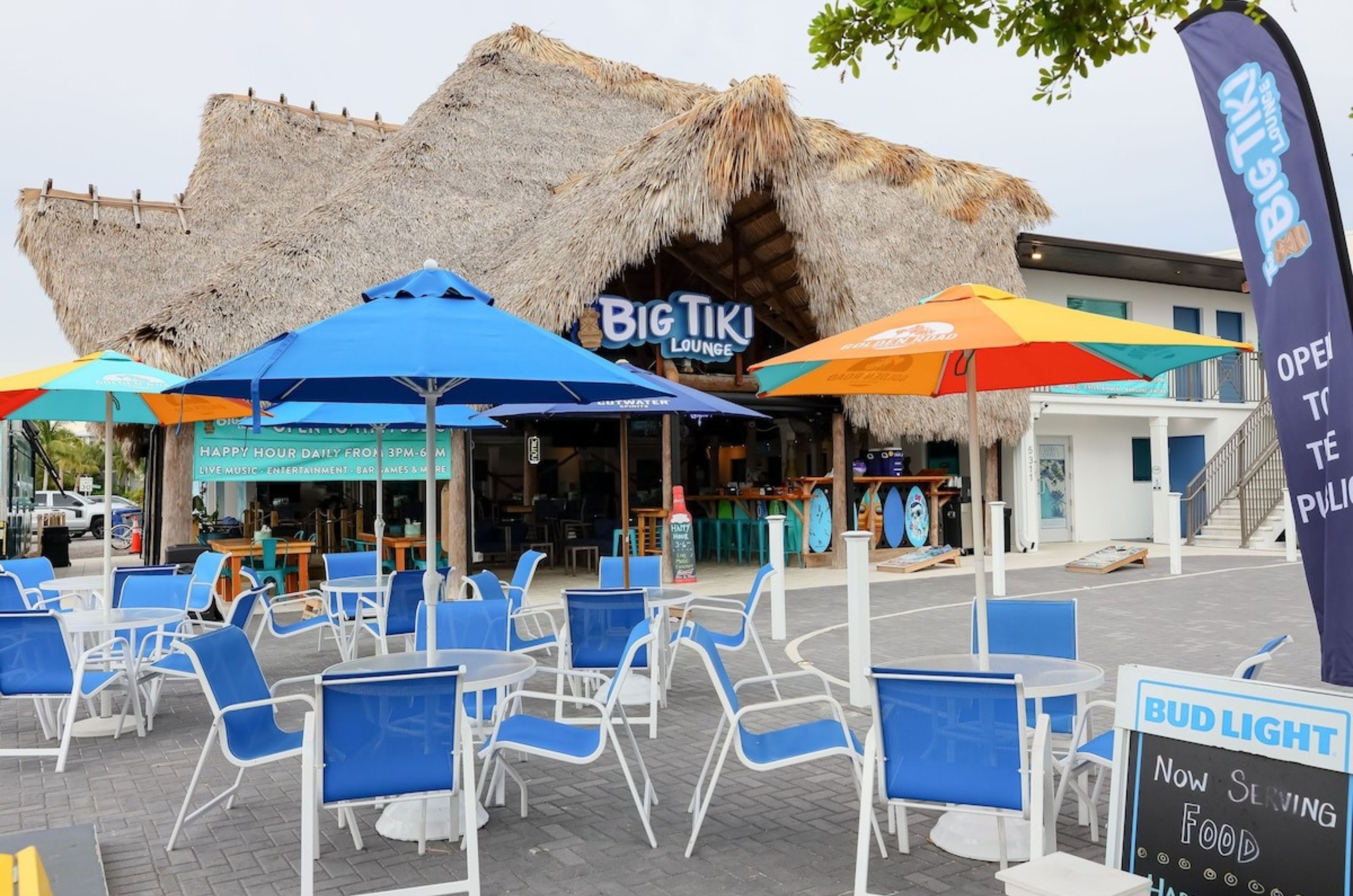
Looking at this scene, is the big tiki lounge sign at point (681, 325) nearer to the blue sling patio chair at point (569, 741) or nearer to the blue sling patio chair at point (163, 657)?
the blue sling patio chair at point (163, 657)

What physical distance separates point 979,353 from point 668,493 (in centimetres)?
873

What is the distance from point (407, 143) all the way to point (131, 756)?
12083 mm

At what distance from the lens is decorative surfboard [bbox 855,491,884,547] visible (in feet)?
51.9

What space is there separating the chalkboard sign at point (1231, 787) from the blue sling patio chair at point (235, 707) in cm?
273

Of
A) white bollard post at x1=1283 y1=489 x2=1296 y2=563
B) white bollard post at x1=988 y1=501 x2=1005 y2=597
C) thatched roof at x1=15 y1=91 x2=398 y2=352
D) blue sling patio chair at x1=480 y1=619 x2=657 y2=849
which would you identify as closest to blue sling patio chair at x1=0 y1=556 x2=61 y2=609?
blue sling patio chair at x1=480 y1=619 x2=657 y2=849

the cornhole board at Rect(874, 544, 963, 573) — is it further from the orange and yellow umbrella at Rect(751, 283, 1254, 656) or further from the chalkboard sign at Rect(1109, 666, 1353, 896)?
the chalkboard sign at Rect(1109, 666, 1353, 896)

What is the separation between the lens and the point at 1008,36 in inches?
111

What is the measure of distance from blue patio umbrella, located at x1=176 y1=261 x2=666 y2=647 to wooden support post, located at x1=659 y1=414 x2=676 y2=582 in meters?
8.41

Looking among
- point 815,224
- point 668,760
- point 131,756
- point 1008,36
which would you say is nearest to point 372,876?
point 668,760

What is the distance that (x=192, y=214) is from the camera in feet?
54.6

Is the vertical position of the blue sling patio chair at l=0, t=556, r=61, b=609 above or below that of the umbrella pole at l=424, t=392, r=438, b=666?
below

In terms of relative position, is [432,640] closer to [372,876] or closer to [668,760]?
[372,876]

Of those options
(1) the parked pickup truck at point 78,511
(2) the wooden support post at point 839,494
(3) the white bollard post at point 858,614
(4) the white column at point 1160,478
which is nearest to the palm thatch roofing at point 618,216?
(2) the wooden support post at point 839,494

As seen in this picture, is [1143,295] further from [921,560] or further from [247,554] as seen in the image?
[247,554]
